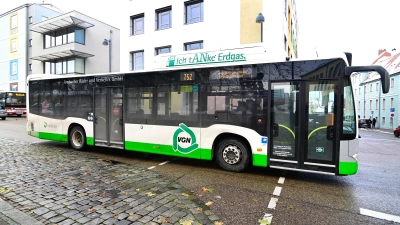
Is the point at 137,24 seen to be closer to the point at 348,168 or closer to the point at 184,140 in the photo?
the point at 184,140

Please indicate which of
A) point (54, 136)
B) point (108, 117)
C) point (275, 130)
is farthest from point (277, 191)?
point (54, 136)

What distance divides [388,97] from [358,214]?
43.4m

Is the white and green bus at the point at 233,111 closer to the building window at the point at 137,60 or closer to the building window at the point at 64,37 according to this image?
the building window at the point at 137,60

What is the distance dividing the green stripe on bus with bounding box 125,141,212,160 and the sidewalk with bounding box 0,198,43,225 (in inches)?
156

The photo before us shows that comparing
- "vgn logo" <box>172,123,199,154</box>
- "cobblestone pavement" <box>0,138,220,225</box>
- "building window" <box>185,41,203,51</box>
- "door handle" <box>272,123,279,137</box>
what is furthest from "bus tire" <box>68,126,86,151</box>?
"building window" <box>185,41,203,51</box>

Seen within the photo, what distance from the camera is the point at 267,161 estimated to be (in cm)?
596

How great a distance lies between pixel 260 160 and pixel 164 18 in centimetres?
1871

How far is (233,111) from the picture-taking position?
20.7 feet

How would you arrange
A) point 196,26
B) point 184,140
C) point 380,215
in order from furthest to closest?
point 196,26, point 184,140, point 380,215

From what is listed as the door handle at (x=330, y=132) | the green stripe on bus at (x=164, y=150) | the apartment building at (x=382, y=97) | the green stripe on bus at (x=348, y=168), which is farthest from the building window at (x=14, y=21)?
the apartment building at (x=382, y=97)

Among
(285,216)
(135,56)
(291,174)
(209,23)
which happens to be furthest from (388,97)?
(285,216)

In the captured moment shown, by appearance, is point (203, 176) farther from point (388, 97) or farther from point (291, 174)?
point (388, 97)

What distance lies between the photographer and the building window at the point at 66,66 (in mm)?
30328

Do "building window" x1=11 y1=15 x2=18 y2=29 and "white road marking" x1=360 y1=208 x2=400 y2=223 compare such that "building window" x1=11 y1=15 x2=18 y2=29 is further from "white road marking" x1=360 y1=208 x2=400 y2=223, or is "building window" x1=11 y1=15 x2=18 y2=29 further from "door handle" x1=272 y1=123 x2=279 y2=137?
"white road marking" x1=360 y1=208 x2=400 y2=223
